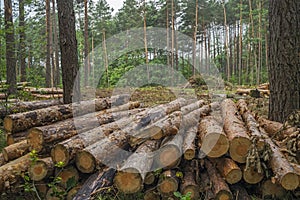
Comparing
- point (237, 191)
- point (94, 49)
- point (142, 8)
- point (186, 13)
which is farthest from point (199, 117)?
point (94, 49)

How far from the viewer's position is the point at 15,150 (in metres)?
3.85

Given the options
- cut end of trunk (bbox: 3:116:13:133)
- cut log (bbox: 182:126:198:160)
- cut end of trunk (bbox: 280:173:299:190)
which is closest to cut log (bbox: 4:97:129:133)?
cut end of trunk (bbox: 3:116:13:133)

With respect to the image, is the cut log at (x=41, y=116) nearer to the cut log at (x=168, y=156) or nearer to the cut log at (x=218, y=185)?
the cut log at (x=168, y=156)

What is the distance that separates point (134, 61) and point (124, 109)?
80.8 feet

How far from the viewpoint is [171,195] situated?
3.19 metres

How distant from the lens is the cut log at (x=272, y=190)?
3123 mm

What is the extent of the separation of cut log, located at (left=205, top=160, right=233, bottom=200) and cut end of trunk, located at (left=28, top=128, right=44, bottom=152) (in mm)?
2235

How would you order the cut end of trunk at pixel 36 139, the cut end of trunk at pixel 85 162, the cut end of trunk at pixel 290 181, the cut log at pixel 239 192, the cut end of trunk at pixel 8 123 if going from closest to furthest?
1. the cut end of trunk at pixel 290 181
2. the cut log at pixel 239 192
3. the cut end of trunk at pixel 85 162
4. the cut end of trunk at pixel 36 139
5. the cut end of trunk at pixel 8 123

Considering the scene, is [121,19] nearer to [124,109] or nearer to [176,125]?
[124,109]

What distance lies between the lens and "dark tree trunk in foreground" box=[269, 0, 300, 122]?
4375 millimetres

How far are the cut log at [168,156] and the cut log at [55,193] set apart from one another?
3.85 ft

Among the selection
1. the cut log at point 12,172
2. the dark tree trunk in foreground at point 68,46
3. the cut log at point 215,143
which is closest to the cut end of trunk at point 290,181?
the cut log at point 215,143

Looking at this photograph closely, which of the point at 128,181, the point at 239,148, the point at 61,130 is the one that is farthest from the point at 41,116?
the point at 239,148

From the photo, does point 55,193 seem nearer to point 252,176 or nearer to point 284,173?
point 252,176
